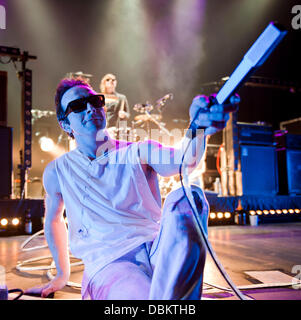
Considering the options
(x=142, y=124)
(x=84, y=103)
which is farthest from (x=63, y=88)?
(x=142, y=124)

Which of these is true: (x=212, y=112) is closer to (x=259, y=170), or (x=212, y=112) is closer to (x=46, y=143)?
(x=259, y=170)

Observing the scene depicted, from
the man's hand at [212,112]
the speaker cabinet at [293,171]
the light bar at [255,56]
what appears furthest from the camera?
the speaker cabinet at [293,171]

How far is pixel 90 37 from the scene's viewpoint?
9.12 metres

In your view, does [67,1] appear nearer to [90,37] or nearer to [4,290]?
[90,37]

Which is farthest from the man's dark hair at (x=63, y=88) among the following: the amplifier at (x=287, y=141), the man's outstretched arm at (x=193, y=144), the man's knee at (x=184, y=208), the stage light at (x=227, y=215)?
the amplifier at (x=287, y=141)

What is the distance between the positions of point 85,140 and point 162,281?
86 cm

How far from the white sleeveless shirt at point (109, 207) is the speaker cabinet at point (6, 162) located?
4797 mm

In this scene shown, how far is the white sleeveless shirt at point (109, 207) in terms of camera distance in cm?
123

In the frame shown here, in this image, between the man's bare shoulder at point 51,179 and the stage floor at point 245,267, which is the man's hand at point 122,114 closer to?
the stage floor at point 245,267

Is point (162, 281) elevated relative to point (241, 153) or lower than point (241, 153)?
lower

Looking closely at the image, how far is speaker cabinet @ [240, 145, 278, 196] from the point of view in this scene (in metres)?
6.72

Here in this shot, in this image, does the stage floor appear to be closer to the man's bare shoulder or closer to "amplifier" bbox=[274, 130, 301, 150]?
the man's bare shoulder

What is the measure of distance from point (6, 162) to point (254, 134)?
18.6ft
